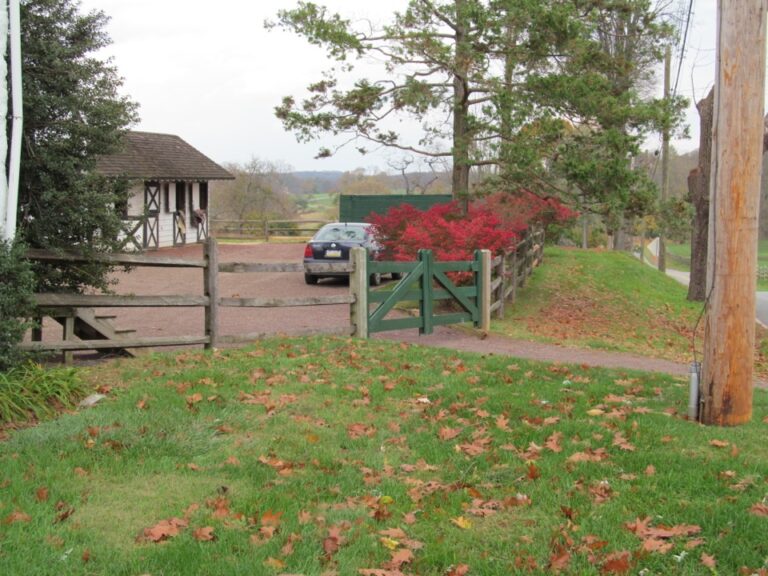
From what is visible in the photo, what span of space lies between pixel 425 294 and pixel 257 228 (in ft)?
107

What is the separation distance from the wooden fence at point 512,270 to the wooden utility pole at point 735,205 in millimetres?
9100

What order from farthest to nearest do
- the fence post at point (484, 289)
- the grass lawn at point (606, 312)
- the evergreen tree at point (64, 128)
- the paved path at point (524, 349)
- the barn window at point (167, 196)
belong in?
the barn window at point (167, 196) → the grass lawn at point (606, 312) → the fence post at point (484, 289) → the paved path at point (524, 349) → the evergreen tree at point (64, 128)

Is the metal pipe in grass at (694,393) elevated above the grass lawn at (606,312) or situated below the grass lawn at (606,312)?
above

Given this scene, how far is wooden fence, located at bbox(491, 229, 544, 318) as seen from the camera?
56.1 feet

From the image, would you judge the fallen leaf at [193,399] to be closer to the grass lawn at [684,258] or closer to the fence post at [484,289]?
the fence post at [484,289]

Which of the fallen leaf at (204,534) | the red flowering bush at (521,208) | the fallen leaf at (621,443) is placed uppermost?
the red flowering bush at (521,208)

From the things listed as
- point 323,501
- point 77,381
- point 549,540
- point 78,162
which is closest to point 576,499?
point 549,540

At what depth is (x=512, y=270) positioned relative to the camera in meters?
19.3

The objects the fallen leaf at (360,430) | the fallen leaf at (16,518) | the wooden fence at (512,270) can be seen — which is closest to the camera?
the fallen leaf at (16,518)

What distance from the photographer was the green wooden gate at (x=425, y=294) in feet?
41.0

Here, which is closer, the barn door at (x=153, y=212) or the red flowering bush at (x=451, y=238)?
the red flowering bush at (x=451, y=238)

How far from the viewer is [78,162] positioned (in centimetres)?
868

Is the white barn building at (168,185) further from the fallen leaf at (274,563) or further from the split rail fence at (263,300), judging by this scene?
the fallen leaf at (274,563)

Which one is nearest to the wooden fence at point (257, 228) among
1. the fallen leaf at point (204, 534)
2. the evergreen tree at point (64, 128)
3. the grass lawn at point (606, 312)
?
the grass lawn at point (606, 312)
